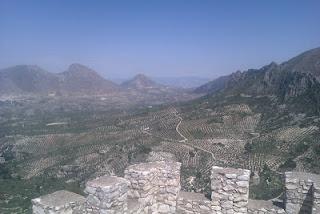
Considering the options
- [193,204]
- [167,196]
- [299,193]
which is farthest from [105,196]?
[299,193]

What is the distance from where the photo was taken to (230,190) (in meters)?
11.9

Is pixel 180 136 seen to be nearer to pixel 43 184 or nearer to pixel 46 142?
pixel 43 184

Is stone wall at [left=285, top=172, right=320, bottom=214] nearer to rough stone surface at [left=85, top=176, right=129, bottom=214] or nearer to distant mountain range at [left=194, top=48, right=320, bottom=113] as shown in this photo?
rough stone surface at [left=85, top=176, right=129, bottom=214]

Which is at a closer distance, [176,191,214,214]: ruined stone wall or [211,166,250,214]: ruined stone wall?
[211,166,250,214]: ruined stone wall

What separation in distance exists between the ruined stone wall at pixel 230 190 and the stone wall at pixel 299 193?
4.10ft

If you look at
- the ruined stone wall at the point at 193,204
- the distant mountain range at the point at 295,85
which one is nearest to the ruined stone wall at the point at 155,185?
the ruined stone wall at the point at 193,204

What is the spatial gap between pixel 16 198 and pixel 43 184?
5675 millimetres

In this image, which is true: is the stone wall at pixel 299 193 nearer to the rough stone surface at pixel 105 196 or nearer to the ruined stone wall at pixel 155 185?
the ruined stone wall at pixel 155 185

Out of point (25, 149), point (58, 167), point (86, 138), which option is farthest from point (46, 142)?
point (58, 167)

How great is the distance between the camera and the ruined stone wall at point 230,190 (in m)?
11.7

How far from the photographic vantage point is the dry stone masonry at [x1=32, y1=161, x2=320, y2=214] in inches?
426

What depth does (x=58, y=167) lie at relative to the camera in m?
87.2

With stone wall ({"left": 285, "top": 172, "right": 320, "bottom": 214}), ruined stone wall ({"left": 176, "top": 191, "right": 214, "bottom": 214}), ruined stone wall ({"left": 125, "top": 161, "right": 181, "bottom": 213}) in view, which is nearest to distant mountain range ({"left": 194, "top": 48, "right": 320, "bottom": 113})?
stone wall ({"left": 285, "top": 172, "right": 320, "bottom": 214})

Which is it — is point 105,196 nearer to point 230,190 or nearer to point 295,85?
point 230,190
